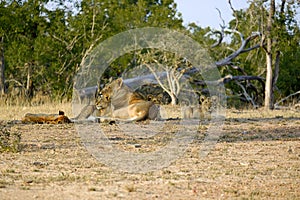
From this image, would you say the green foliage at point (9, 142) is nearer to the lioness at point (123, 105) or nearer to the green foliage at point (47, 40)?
the lioness at point (123, 105)

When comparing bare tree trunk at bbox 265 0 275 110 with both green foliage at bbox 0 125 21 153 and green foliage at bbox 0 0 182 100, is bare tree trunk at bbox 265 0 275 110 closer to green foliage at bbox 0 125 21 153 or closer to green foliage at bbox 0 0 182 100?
green foliage at bbox 0 0 182 100

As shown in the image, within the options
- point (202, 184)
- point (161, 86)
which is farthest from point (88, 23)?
point (202, 184)

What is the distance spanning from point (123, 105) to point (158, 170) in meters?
5.31

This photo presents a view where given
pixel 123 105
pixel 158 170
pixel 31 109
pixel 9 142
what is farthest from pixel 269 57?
pixel 158 170

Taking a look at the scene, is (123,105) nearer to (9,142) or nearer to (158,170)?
(9,142)

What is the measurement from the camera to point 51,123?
34.8ft

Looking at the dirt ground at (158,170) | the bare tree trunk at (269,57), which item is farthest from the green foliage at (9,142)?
the bare tree trunk at (269,57)

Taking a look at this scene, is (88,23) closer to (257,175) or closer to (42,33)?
(42,33)

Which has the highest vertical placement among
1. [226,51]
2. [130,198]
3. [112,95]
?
[226,51]

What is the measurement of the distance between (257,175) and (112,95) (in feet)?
19.8

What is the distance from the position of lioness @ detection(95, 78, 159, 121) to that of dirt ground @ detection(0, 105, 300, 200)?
127 centimetres

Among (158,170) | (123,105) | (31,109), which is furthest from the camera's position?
(31,109)

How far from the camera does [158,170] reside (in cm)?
619

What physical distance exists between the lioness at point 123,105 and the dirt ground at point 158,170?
1272mm
